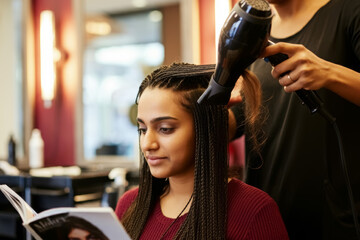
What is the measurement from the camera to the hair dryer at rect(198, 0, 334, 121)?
0.77 meters

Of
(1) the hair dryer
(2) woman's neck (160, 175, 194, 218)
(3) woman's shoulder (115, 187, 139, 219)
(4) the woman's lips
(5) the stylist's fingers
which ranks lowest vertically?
(3) woman's shoulder (115, 187, 139, 219)

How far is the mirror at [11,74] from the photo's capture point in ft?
11.1

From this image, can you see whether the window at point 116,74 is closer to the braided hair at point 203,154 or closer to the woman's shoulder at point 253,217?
the braided hair at point 203,154

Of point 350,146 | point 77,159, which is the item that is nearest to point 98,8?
point 77,159

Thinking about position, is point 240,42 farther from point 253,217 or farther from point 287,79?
point 253,217

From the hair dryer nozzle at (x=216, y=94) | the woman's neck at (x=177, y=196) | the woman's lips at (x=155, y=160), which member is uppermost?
the hair dryer nozzle at (x=216, y=94)

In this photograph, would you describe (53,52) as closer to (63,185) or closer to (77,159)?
(77,159)

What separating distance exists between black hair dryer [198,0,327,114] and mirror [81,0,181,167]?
72.7 inches

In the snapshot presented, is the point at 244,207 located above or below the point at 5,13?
below

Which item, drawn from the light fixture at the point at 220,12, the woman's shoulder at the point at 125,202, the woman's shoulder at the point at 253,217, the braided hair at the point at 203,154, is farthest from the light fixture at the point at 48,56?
the woman's shoulder at the point at 253,217

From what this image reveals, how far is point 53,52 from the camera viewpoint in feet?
10.8

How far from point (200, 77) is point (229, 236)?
1.28 feet

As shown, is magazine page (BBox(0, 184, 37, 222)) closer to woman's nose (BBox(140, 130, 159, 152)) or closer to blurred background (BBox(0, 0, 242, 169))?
woman's nose (BBox(140, 130, 159, 152))

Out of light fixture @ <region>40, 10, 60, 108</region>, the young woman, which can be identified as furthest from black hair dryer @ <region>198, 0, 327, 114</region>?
light fixture @ <region>40, 10, 60, 108</region>
